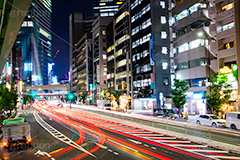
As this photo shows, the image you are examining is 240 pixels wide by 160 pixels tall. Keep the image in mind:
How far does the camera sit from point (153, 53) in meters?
62.8

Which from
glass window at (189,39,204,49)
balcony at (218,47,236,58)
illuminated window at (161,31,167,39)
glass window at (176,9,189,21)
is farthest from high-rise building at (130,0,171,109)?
balcony at (218,47,236,58)

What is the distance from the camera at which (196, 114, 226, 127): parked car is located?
101 ft

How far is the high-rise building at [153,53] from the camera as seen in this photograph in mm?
64062

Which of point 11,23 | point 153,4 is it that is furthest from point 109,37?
point 11,23

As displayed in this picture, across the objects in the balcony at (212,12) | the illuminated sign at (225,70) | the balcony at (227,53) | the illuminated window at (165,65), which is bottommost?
the illuminated sign at (225,70)

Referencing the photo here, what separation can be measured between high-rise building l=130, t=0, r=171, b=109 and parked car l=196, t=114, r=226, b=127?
28084 millimetres

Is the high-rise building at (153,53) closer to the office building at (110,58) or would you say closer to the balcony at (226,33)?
the balcony at (226,33)

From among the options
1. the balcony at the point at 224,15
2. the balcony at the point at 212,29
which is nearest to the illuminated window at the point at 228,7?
the balcony at the point at 224,15

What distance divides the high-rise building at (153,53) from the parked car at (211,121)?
92.1ft

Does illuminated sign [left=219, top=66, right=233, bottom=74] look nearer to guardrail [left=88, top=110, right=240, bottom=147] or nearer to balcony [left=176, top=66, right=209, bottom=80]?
balcony [left=176, top=66, right=209, bottom=80]

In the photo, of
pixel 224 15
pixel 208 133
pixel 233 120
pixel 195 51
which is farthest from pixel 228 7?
pixel 208 133

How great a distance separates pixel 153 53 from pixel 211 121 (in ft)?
111

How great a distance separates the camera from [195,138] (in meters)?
20.7

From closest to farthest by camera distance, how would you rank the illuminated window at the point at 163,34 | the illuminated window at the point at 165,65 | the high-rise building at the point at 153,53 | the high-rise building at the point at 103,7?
the high-rise building at the point at 153,53, the illuminated window at the point at 165,65, the illuminated window at the point at 163,34, the high-rise building at the point at 103,7
